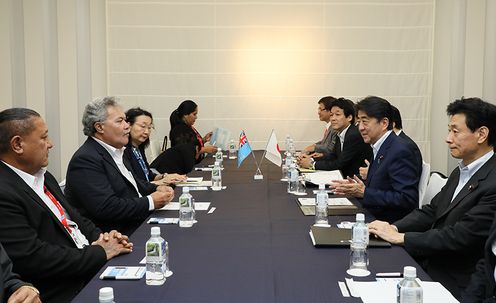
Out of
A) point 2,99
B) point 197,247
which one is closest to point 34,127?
point 197,247

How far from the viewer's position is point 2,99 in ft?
23.0

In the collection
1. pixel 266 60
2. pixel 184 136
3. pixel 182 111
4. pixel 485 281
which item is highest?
pixel 266 60

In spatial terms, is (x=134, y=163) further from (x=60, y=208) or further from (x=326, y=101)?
(x=326, y=101)

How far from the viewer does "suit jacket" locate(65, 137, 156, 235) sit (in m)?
3.15

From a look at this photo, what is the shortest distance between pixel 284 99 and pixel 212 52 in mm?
1254

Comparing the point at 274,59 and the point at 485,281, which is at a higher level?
the point at 274,59

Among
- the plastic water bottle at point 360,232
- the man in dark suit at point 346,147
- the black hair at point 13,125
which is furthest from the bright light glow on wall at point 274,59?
the plastic water bottle at point 360,232

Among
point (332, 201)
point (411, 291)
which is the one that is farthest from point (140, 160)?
point (411, 291)

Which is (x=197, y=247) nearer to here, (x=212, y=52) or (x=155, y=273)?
(x=155, y=273)

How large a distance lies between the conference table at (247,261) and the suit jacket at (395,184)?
1.58ft

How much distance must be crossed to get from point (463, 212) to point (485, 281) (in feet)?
1.49

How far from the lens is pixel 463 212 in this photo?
2.55m

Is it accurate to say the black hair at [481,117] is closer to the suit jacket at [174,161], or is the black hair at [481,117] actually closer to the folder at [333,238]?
the folder at [333,238]

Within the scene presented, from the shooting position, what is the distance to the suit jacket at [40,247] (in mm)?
2193
